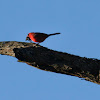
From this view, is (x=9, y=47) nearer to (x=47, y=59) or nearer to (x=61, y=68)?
(x=47, y=59)

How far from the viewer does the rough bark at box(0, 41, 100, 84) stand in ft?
13.3

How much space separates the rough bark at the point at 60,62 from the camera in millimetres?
4051

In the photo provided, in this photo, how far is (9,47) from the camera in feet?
15.1

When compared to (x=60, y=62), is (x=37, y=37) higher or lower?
higher

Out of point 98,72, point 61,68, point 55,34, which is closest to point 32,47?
point 61,68

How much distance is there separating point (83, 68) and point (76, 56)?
1.28ft

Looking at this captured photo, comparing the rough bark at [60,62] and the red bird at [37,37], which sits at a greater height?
the red bird at [37,37]

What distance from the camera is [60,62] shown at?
415 centimetres

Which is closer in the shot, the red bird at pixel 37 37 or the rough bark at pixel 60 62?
the rough bark at pixel 60 62

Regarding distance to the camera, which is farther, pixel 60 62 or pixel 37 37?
pixel 37 37

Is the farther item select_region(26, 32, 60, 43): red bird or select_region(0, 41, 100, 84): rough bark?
select_region(26, 32, 60, 43): red bird

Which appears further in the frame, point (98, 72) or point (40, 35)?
point (40, 35)

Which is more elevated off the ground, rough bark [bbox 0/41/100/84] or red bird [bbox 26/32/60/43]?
red bird [bbox 26/32/60/43]

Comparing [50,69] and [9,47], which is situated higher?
[9,47]
